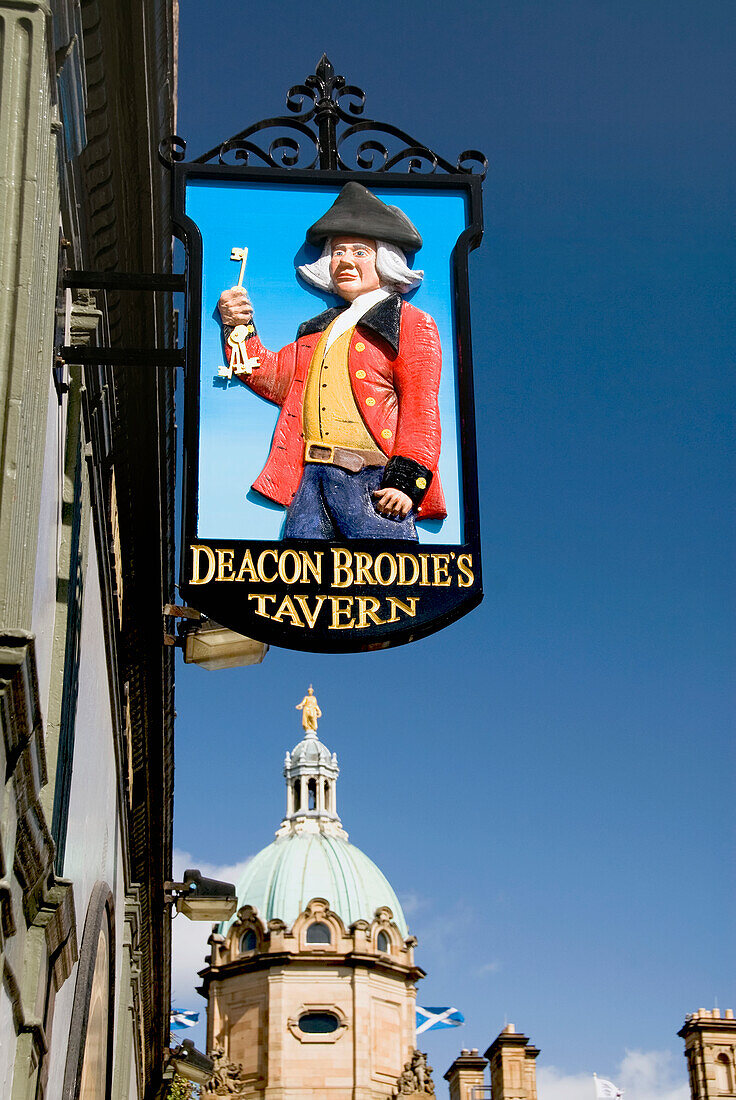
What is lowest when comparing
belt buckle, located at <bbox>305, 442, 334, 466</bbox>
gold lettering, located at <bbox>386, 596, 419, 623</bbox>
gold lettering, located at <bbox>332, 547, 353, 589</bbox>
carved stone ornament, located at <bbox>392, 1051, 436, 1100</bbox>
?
gold lettering, located at <bbox>386, 596, 419, 623</bbox>

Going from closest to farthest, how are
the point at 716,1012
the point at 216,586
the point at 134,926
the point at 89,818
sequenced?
the point at 216,586
the point at 89,818
the point at 134,926
the point at 716,1012

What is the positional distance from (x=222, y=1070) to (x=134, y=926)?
50992 millimetres

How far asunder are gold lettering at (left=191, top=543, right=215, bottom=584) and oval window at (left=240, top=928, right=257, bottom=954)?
208 ft

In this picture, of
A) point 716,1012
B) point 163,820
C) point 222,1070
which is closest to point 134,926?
point 163,820

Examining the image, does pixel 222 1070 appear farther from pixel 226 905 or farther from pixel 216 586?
pixel 216 586

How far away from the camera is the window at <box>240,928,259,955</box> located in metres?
69.1

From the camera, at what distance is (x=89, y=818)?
11281 millimetres

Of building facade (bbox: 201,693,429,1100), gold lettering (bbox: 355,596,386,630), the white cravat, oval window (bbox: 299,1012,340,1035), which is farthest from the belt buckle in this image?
oval window (bbox: 299,1012,340,1035)

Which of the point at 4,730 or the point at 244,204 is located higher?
the point at 244,204

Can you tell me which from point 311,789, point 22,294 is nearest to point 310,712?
point 311,789

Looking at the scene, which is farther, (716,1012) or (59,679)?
(716,1012)

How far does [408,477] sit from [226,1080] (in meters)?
61.4

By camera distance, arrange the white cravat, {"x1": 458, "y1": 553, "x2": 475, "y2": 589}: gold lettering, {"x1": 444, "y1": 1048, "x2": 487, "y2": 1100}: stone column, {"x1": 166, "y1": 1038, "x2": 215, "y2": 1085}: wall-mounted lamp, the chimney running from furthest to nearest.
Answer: {"x1": 444, "y1": 1048, "x2": 487, "y2": 1100}: stone column, the chimney, {"x1": 166, "y1": 1038, "x2": 215, "y2": 1085}: wall-mounted lamp, the white cravat, {"x1": 458, "y1": 553, "x2": 475, "y2": 589}: gold lettering

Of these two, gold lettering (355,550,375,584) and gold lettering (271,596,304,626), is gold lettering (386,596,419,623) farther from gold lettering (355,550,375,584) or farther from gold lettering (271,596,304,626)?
gold lettering (271,596,304,626)
